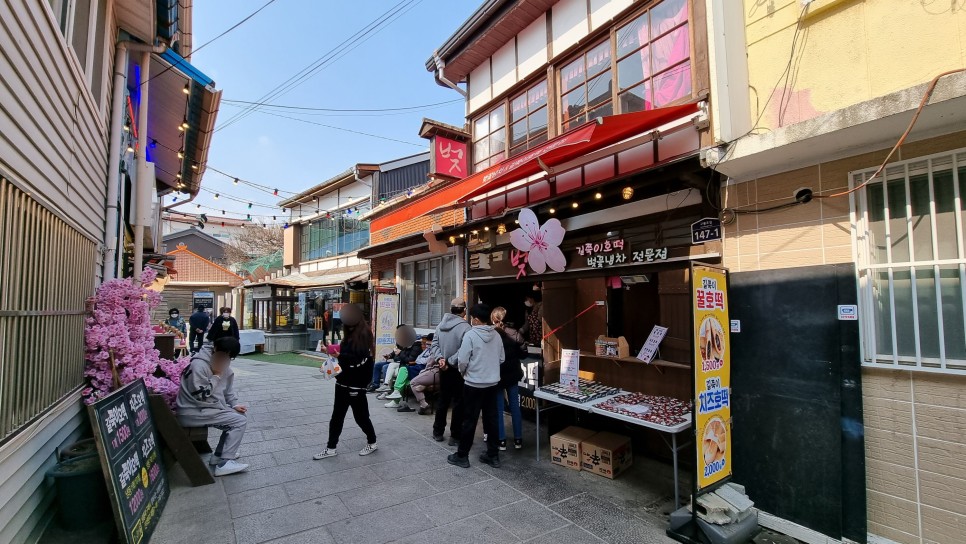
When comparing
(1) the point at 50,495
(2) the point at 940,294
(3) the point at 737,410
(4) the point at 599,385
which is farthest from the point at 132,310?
(2) the point at 940,294

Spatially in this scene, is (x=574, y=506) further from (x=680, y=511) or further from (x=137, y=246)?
(x=137, y=246)

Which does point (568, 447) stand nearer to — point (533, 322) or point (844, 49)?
point (533, 322)

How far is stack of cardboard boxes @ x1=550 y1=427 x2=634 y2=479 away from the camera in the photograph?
5.03 meters

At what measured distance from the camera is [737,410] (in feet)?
13.8

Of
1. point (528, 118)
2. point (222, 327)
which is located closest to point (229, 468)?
point (528, 118)

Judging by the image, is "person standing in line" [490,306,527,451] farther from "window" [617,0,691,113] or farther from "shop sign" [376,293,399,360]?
"shop sign" [376,293,399,360]

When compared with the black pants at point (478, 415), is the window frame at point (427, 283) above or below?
above

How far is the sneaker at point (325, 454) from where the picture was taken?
546 cm

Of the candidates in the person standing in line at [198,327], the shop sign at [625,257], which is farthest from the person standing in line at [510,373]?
the person standing in line at [198,327]

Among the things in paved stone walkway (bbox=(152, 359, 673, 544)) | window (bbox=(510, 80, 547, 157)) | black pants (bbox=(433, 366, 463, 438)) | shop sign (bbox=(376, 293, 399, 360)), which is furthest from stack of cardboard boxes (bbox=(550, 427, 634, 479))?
shop sign (bbox=(376, 293, 399, 360))

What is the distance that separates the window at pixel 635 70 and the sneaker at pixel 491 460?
4971 mm

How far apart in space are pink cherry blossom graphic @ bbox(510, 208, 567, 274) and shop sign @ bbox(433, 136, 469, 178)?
11.5 feet

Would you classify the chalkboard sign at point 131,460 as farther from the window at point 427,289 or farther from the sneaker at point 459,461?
the window at point 427,289

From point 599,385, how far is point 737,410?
2.04m
